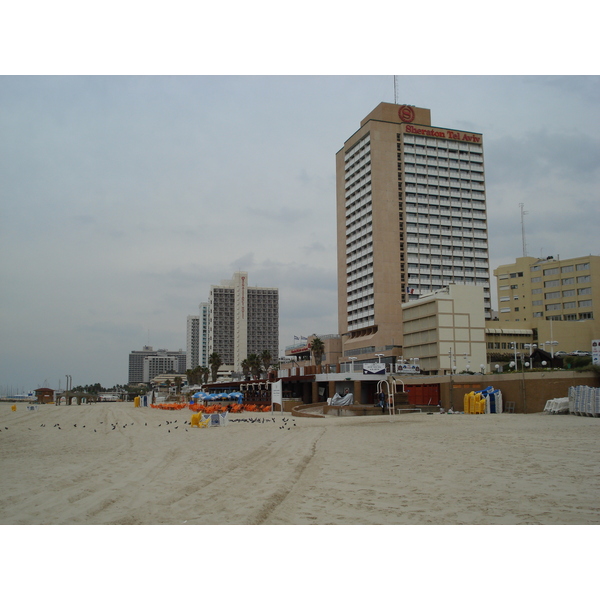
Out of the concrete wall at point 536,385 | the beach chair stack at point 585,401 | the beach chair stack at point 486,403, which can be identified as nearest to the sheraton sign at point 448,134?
the concrete wall at point 536,385

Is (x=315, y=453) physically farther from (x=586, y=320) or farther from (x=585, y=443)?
(x=586, y=320)

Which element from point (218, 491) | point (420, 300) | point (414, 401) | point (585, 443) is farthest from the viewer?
point (420, 300)

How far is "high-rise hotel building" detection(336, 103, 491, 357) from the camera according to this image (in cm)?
8862

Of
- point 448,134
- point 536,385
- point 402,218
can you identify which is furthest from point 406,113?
point 536,385

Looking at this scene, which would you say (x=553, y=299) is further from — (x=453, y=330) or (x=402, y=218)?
(x=402, y=218)

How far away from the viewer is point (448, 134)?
9600 cm

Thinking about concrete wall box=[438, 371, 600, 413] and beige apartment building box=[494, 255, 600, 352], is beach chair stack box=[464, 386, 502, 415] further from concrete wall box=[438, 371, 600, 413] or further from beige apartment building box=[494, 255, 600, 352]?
beige apartment building box=[494, 255, 600, 352]

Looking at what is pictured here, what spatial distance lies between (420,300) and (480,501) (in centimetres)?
6750

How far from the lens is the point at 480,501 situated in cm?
830

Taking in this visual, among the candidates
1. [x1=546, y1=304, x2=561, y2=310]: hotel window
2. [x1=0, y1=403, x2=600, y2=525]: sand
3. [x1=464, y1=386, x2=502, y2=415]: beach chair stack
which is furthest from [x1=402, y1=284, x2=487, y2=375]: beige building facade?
[x1=0, y1=403, x2=600, y2=525]: sand

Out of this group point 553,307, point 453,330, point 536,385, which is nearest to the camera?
point 536,385

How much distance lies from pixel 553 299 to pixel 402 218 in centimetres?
2728

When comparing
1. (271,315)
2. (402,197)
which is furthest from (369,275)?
(271,315)

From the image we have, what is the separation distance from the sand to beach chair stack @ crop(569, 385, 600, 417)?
28.5 ft
